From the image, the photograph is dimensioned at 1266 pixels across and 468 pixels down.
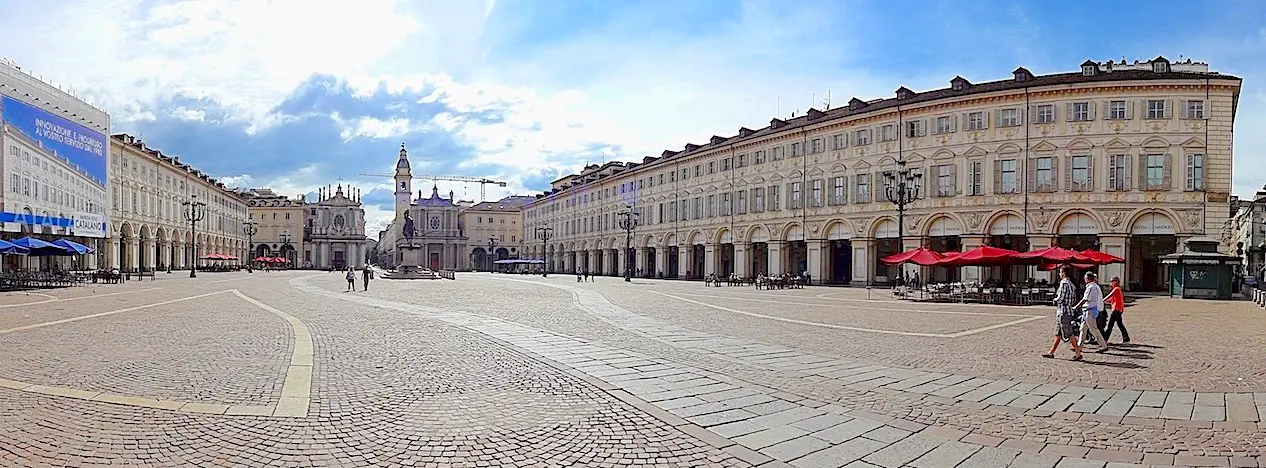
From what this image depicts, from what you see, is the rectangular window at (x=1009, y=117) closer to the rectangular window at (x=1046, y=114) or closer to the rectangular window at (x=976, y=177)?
the rectangular window at (x=1046, y=114)

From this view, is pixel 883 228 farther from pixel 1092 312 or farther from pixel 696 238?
pixel 1092 312

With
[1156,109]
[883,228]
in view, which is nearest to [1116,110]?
[1156,109]

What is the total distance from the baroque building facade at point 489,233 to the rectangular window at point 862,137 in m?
89.7

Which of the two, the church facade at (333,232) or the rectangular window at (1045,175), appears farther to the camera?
the church facade at (333,232)

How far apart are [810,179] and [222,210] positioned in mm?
84020

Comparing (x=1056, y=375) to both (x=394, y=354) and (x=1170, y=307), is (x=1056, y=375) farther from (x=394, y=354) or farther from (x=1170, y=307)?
(x=1170, y=307)

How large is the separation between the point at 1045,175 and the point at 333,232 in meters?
122

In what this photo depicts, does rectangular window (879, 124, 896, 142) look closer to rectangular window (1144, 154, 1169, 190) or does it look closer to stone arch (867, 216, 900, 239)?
stone arch (867, 216, 900, 239)

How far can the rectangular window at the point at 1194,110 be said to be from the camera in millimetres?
→ 38156

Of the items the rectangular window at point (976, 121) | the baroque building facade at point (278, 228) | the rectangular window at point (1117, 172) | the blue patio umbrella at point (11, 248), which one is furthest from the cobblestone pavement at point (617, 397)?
the baroque building facade at point (278, 228)

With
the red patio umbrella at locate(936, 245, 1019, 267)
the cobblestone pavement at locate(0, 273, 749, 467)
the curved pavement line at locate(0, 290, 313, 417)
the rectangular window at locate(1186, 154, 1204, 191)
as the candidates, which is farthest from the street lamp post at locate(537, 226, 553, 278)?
the curved pavement line at locate(0, 290, 313, 417)

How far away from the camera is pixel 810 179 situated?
167 ft

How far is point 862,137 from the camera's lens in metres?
47.5

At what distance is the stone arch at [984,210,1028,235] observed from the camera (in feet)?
136
